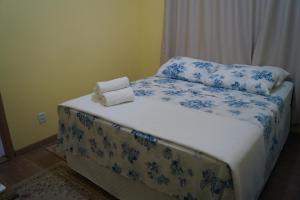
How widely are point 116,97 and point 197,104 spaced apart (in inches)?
24.5

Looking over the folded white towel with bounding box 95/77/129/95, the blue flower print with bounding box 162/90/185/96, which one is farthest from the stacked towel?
the blue flower print with bounding box 162/90/185/96

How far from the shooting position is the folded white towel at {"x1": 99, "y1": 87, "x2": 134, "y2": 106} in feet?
6.17

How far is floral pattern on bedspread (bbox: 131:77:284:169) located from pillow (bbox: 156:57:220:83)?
0.08 m

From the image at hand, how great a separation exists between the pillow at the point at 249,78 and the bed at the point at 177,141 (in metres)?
0.08

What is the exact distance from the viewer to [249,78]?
2.25m

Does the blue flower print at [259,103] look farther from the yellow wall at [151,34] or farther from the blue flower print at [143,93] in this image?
the yellow wall at [151,34]

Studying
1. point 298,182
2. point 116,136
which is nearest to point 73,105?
point 116,136

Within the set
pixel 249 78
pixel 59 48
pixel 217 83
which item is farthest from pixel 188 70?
pixel 59 48

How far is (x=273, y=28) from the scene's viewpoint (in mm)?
2447

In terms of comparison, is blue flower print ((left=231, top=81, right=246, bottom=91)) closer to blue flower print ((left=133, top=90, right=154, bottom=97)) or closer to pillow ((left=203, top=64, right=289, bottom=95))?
pillow ((left=203, top=64, right=289, bottom=95))

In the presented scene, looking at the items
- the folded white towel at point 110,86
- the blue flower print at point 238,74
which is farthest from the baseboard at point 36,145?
the blue flower print at point 238,74

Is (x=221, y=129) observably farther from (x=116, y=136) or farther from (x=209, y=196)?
(x=116, y=136)

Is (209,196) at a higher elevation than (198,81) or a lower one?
lower

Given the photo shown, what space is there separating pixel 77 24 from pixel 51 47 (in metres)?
0.40
